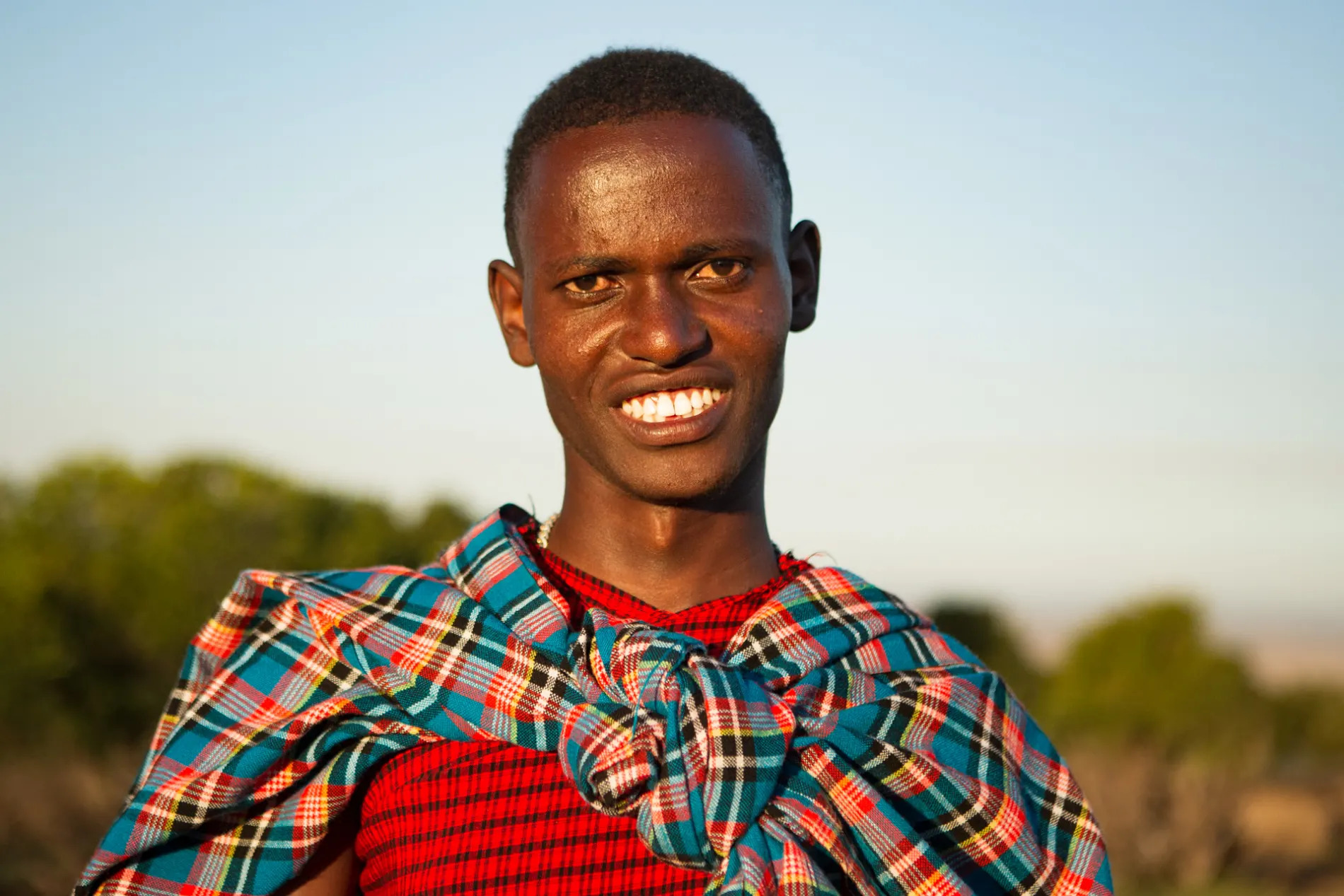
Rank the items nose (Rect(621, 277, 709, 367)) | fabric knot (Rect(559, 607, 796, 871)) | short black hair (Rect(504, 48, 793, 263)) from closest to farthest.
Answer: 1. fabric knot (Rect(559, 607, 796, 871))
2. nose (Rect(621, 277, 709, 367))
3. short black hair (Rect(504, 48, 793, 263))

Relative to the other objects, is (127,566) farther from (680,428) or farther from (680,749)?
(680,749)

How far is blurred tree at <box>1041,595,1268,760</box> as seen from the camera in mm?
14008

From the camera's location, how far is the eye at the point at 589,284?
2.55m

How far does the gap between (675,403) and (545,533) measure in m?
0.48

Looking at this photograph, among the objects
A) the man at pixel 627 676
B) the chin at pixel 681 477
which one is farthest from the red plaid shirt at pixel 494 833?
the chin at pixel 681 477

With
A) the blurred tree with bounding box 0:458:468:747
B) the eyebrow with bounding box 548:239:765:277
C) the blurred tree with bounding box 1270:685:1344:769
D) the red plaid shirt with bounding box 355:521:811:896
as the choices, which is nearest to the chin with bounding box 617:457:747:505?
the eyebrow with bounding box 548:239:765:277

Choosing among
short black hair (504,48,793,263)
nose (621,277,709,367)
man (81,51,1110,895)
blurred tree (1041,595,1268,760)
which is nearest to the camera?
man (81,51,1110,895)

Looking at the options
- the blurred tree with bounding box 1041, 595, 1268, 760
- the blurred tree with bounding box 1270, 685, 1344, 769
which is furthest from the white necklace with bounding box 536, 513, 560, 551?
the blurred tree with bounding box 1270, 685, 1344, 769

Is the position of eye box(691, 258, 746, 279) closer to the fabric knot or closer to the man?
the man

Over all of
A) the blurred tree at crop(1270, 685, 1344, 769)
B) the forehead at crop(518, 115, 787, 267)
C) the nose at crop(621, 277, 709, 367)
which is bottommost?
the blurred tree at crop(1270, 685, 1344, 769)

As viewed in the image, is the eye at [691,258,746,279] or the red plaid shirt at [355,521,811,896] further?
→ the eye at [691,258,746,279]

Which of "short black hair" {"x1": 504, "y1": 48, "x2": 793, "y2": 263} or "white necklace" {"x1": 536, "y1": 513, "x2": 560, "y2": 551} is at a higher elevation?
"short black hair" {"x1": 504, "y1": 48, "x2": 793, "y2": 263}

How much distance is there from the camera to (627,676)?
2373 mm

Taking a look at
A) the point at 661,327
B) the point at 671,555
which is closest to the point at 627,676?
the point at 671,555
